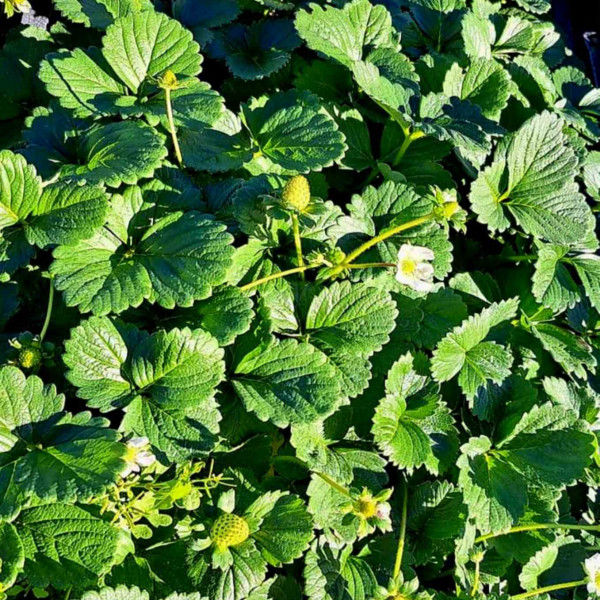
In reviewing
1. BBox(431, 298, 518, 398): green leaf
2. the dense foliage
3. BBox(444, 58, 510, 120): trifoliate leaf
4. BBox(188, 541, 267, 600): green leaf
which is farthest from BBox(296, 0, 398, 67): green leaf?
BBox(188, 541, 267, 600): green leaf

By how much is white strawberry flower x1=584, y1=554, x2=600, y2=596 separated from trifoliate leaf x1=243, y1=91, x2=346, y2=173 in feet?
3.89

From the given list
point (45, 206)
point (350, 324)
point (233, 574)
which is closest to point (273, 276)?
point (350, 324)

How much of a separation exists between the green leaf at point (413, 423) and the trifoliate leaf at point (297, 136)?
572mm

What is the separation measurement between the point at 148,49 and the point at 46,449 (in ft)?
3.83

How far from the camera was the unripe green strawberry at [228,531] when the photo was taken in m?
1.49

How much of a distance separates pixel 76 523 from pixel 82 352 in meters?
0.34

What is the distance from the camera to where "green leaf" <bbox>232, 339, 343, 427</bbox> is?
5.08 ft

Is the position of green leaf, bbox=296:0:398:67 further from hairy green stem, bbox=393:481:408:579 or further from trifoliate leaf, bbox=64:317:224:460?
hairy green stem, bbox=393:481:408:579

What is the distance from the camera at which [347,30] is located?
233 centimetres

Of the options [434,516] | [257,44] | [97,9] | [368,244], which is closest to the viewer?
[368,244]

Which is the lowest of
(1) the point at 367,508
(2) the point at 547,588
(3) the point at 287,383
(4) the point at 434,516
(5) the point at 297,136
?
(2) the point at 547,588

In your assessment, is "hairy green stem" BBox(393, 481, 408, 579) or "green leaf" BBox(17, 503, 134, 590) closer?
"green leaf" BBox(17, 503, 134, 590)

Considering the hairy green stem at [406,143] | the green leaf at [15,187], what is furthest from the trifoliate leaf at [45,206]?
the hairy green stem at [406,143]

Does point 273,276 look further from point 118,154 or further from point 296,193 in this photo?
point 118,154
